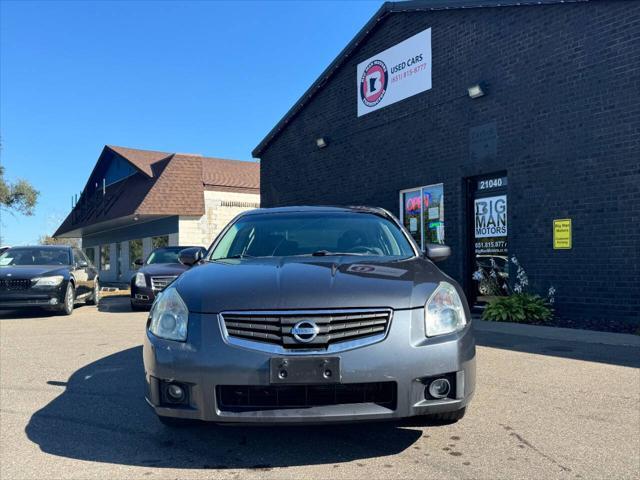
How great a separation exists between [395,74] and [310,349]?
1211 cm

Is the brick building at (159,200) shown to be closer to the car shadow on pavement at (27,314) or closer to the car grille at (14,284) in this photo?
the car shadow on pavement at (27,314)

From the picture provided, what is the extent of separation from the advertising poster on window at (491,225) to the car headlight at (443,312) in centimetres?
822

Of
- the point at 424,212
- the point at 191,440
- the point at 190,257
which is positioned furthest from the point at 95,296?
the point at 191,440

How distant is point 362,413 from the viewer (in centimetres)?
288

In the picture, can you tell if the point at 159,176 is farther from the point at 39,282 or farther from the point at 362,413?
the point at 362,413

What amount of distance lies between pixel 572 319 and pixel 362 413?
8001 millimetres

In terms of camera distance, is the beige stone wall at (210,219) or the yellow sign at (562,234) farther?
the beige stone wall at (210,219)

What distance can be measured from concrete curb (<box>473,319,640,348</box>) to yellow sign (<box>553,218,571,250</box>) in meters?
1.65

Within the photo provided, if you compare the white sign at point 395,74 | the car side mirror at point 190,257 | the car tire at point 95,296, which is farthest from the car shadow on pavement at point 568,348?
the car tire at point 95,296

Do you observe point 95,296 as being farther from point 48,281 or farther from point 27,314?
point 48,281

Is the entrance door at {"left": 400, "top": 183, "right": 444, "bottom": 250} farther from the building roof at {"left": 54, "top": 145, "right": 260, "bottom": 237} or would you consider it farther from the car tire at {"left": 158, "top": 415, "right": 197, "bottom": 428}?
the building roof at {"left": 54, "top": 145, "right": 260, "bottom": 237}

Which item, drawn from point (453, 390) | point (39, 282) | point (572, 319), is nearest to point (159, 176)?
point (39, 282)

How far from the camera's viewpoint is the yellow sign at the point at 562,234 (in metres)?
9.84

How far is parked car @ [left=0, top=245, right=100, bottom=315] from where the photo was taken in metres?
10.6
